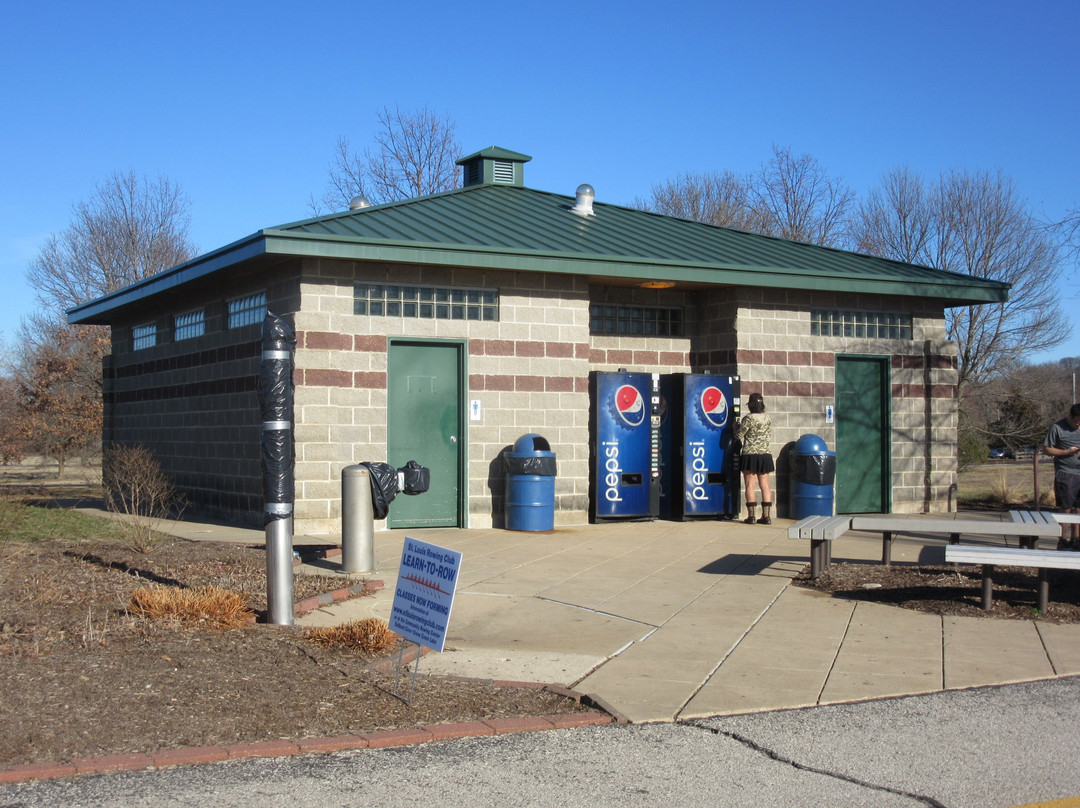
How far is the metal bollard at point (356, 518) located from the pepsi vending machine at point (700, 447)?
627cm

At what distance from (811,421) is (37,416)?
24158 millimetres

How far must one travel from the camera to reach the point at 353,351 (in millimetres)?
14008

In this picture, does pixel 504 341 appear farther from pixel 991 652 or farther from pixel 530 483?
pixel 991 652

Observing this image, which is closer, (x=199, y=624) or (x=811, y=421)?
(x=199, y=624)

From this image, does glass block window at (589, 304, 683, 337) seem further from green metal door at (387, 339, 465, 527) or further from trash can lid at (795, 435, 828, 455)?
green metal door at (387, 339, 465, 527)

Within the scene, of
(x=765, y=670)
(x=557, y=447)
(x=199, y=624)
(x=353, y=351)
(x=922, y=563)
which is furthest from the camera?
(x=557, y=447)

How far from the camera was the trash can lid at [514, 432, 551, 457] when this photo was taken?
14221 mm

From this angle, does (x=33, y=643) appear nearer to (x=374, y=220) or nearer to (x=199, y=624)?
(x=199, y=624)

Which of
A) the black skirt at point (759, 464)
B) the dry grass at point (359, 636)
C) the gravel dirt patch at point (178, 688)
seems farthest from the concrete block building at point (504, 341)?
the dry grass at point (359, 636)

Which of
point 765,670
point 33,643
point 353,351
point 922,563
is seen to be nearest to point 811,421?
point 922,563

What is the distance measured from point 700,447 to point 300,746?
11.0 metres

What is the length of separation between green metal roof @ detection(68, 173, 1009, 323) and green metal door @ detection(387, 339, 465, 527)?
1.40m

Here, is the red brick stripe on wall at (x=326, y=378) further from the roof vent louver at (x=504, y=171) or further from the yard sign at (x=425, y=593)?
the yard sign at (x=425, y=593)

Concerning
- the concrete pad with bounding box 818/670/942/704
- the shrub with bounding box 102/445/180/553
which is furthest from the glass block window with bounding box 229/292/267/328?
the concrete pad with bounding box 818/670/942/704
